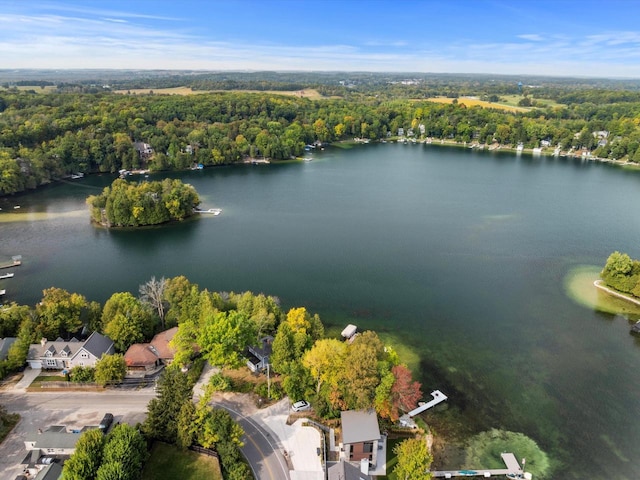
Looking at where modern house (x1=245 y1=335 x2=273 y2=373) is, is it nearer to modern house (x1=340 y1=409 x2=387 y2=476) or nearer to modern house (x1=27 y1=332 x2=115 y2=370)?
modern house (x1=340 y1=409 x2=387 y2=476)

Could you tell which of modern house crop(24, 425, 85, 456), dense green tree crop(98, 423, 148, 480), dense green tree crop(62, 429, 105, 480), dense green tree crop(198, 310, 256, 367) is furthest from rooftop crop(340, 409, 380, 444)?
modern house crop(24, 425, 85, 456)

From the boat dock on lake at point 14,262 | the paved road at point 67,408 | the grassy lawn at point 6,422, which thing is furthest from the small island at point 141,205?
the grassy lawn at point 6,422

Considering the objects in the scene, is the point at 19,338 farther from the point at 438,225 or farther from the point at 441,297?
the point at 438,225

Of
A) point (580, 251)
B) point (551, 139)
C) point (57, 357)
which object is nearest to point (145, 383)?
point (57, 357)

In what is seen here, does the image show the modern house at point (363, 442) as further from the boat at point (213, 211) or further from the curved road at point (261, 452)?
the boat at point (213, 211)

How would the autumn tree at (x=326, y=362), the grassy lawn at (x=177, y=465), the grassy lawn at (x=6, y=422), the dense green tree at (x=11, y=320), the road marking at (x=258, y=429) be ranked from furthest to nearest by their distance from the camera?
1. the dense green tree at (x=11, y=320)
2. the autumn tree at (x=326, y=362)
3. the grassy lawn at (x=6, y=422)
4. the road marking at (x=258, y=429)
5. the grassy lawn at (x=177, y=465)
